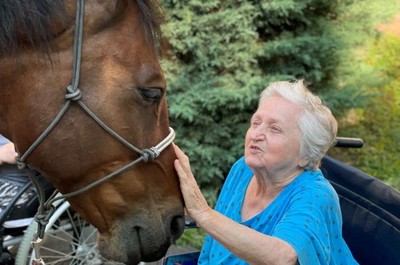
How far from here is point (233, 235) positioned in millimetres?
1733

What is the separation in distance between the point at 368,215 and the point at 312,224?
23.4 inches

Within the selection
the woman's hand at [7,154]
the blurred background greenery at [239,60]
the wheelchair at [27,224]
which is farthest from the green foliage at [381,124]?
the woman's hand at [7,154]

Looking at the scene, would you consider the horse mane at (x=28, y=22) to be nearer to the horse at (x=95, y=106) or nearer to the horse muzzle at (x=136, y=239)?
the horse at (x=95, y=106)

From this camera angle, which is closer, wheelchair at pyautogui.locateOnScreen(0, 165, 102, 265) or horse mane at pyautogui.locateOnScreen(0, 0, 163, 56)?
horse mane at pyautogui.locateOnScreen(0, 0, 163, 56)

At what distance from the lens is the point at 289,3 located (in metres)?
4.49

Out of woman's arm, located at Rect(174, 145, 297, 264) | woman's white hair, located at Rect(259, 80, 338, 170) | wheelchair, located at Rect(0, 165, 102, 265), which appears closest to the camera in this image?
woman's arm, located at Rect(174, 145, 297, 264)

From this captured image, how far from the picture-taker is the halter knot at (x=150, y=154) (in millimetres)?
1610

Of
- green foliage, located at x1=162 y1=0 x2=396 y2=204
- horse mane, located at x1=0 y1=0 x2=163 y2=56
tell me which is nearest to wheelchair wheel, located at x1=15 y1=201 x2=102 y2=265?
green foliage, located at x1=162 y1=0 x2=396 y2=204

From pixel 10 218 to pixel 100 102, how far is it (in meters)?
1.81

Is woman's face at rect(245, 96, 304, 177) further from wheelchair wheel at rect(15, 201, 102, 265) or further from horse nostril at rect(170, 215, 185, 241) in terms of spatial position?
wheelchair wheel at rect(15, 201, 102, 265)

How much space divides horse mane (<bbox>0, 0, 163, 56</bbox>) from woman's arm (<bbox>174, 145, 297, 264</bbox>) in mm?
536

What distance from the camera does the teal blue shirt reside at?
1.75 metres

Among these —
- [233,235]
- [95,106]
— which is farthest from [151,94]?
[233,235]

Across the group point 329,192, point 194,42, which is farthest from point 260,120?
point 194,42
